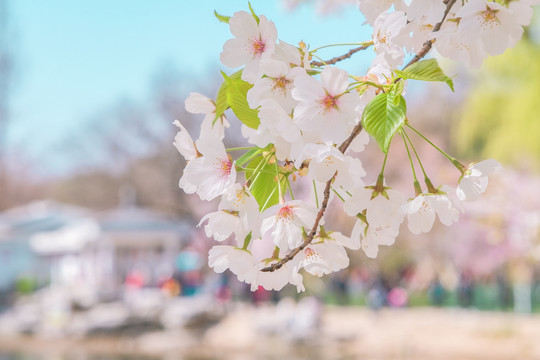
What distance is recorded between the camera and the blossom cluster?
2.45ft

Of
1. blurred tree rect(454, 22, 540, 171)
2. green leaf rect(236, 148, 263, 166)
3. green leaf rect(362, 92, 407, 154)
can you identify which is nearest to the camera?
green leaf rect(362, 92, 407, 154)

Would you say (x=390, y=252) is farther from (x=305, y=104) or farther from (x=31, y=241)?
(x=305, y=104)

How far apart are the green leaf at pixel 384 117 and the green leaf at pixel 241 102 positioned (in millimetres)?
142

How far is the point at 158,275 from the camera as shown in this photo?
66.1ft

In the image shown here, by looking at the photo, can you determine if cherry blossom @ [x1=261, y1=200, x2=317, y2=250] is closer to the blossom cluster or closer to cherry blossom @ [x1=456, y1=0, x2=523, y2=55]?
the blossom cluster

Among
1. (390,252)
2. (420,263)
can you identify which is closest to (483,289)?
(420,263)

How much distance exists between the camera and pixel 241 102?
2.69ft

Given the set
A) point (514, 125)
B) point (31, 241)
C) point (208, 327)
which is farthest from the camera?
point (31, 241)

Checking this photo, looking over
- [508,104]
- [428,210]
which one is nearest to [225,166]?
[428,210]

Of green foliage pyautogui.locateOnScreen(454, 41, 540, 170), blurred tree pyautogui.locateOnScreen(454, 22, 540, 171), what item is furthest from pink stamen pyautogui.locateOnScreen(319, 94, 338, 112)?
green foliage pyautogui.locateOnScreen(454, 41, 540, 170)

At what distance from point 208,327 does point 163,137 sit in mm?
9650

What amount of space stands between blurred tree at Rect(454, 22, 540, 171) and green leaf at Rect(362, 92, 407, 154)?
6.41 metres

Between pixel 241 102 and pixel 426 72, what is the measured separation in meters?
0.21

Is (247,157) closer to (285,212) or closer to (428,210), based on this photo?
(285,212)
